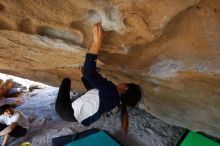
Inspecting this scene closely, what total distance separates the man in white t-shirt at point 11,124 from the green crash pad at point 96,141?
88cm

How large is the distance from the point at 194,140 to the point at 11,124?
7.70ft

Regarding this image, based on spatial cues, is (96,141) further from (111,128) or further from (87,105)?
(87,105)

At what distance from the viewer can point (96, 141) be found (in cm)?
322

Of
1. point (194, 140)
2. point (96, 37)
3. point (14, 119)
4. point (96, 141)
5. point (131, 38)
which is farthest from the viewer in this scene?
point (14, 119)

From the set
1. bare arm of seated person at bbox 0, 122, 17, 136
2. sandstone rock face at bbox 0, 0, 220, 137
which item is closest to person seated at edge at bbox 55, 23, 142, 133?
sandstone rock face at bbox 0, 0, 220, 137

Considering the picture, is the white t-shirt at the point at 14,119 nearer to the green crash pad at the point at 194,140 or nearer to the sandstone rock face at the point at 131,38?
the sandstone rock face at the point at 131,38

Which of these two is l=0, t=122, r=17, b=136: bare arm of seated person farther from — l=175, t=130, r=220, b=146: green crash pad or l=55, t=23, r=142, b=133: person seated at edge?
l=175, t=130, r=220, b=146: green crash pad

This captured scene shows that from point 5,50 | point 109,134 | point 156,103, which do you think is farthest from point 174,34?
point 109,134

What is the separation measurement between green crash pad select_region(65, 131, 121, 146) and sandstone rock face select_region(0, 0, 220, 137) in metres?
1.09

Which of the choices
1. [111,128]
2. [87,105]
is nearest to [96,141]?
[111,128]

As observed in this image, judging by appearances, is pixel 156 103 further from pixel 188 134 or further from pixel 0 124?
pixel 0 124

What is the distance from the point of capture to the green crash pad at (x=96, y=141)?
316 cm

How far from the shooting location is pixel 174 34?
1650 millimetres

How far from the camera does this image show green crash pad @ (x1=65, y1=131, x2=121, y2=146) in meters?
3.16
